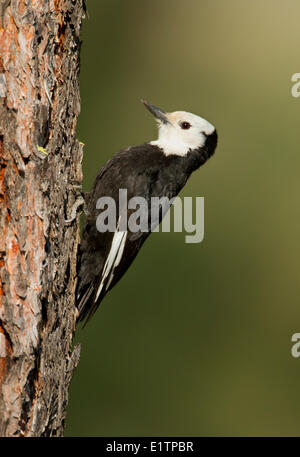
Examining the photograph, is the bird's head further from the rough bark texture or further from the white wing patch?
the rough bark texture

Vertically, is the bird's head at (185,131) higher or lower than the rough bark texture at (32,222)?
higher

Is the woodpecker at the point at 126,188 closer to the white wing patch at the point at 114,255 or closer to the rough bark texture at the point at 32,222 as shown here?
the white wing patch at the point at 114,255

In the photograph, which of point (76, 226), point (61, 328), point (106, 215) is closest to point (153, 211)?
point (106, 215)

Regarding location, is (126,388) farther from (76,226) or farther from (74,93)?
A: (74,93)

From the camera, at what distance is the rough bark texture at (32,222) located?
2557 mm

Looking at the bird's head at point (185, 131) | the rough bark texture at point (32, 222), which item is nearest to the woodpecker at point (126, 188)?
the bird's head at point (185, 131)

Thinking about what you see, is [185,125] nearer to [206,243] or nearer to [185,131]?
[185,131]

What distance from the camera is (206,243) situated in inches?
241

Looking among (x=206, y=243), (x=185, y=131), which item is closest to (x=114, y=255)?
(x=185, y=131)

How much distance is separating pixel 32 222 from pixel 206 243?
3618 mm

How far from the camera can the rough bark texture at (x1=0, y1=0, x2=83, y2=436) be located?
2.56m

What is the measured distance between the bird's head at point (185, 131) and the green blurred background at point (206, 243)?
1.37 metres

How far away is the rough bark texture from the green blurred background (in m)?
2.98

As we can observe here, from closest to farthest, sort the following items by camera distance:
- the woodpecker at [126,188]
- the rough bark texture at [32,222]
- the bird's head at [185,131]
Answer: the rough bark texture at [32,222] < the woodpecker at [126,188] < the bird's head at [185,131]
